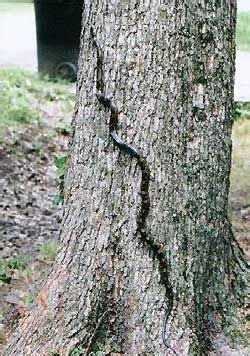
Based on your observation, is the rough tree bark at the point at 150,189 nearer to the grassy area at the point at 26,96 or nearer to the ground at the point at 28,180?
the ground at the point at 28,180

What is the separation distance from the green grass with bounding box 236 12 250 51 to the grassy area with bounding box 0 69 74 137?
3.55 m

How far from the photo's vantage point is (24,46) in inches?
530

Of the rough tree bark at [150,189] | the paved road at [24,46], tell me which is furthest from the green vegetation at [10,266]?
the paved road at [24,46]

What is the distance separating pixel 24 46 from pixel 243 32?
3.82m

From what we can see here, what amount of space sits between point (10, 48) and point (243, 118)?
18.2ft

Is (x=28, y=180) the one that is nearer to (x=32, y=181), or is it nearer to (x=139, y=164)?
(x=32, y=181)

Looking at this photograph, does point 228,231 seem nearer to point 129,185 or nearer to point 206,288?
point 206,288

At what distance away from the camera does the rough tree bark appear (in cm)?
292

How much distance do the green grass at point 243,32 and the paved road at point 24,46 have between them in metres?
0.44

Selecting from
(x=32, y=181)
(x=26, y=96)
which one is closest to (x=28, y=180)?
(x=32, y=181)

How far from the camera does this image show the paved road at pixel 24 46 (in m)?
10.7

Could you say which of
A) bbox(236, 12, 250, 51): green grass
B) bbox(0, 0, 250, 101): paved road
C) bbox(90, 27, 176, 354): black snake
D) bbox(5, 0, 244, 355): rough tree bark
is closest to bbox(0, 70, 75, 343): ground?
bbox(5, 0, 244, 355): rough tree bark

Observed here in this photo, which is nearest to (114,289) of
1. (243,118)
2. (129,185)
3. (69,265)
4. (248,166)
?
(69,265)

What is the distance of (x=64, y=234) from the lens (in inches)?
126
